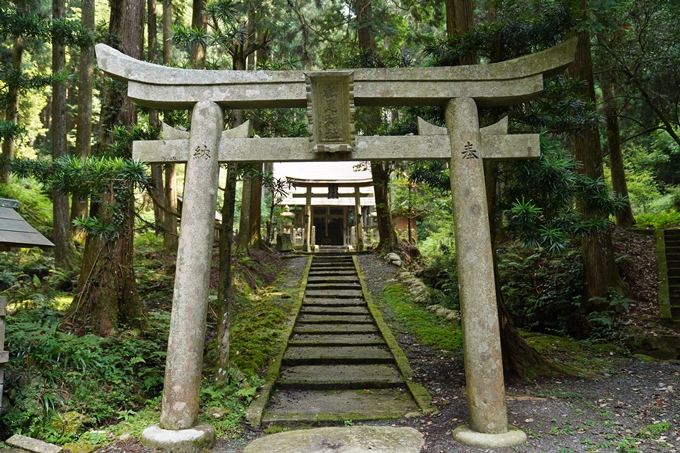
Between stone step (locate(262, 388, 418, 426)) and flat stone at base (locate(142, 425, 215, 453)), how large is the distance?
36.1 inches

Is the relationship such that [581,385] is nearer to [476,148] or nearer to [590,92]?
[476,148]

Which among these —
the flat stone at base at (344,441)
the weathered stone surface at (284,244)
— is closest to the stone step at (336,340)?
the flat stone at base at (344,441)

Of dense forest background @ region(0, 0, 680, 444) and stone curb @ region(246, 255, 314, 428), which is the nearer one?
Result: dense forest background @ region(0, 0, 680, 444)

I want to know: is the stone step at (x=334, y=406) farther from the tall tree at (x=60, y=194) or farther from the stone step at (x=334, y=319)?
the tall tree at (x=60, y=194)

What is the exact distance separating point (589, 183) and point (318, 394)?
4.32m

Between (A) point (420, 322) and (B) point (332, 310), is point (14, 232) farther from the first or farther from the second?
(A) point (420, 322)

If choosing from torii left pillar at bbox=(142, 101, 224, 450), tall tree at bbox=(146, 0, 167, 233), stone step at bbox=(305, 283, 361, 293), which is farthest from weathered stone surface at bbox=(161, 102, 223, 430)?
tall tree at bbox=(146, 0, 167, 233)

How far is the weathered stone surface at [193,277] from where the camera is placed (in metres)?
4.54

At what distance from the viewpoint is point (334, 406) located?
5852mm

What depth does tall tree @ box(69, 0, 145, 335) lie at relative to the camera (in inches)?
246

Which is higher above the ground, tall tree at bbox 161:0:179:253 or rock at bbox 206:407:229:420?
tall tree at bbox 161:0:179:253

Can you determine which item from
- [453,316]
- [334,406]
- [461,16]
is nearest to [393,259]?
[453,316]

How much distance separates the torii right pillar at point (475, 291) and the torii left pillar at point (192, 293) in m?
2.58

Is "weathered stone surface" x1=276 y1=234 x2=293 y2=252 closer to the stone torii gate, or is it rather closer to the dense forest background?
the dense forest background
